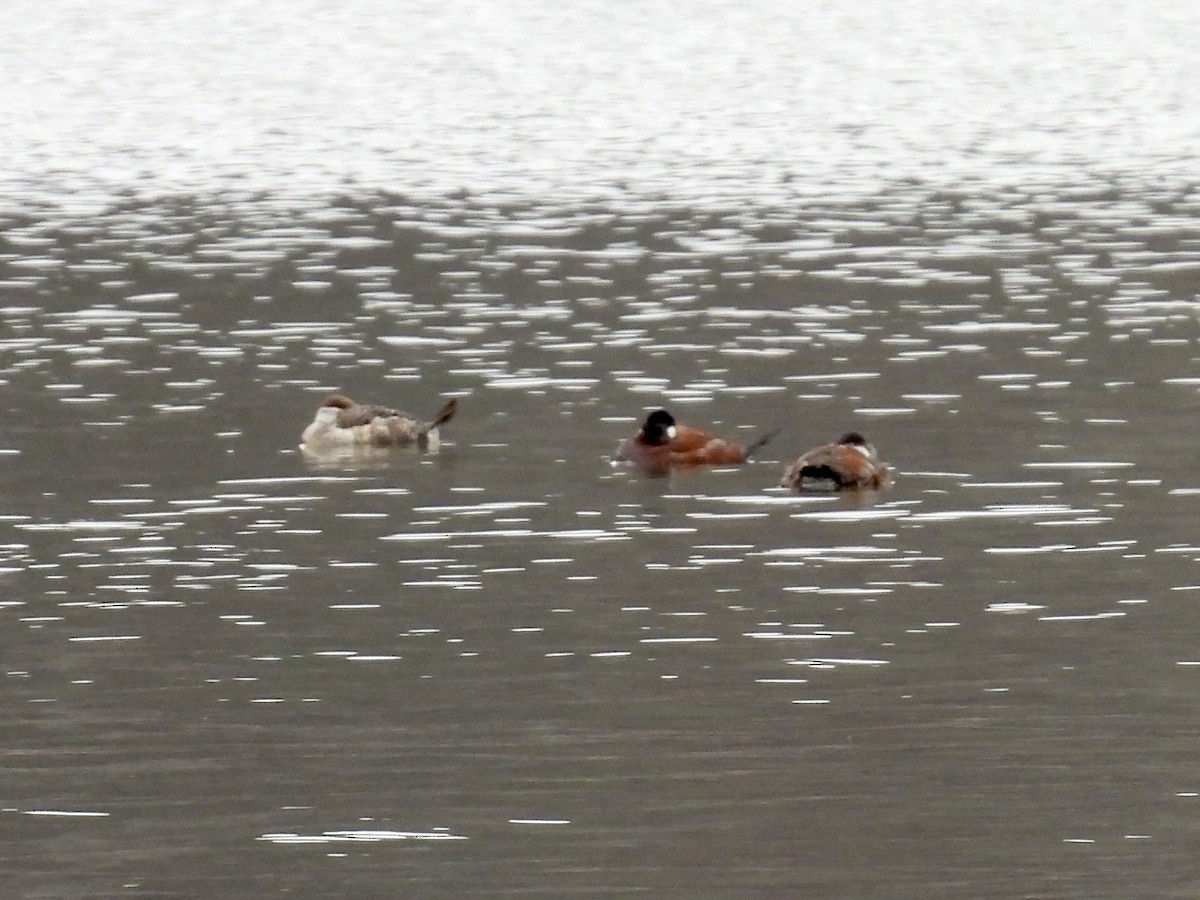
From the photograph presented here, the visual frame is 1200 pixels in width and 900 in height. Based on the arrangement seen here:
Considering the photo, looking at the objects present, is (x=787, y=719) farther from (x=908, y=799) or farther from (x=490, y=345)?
(x=490, y=345)

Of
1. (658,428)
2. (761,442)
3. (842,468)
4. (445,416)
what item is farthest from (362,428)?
(842,468)

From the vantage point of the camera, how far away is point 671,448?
18609mm

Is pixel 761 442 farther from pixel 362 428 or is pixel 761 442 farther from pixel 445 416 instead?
pixel 362 428

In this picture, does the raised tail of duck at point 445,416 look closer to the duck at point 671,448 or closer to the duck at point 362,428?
the duck at point 362,428

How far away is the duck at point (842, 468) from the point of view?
57.1ft

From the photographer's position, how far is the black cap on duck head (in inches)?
733

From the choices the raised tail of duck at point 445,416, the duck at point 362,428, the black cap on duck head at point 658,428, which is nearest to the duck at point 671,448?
the black cap on duck head at point 658,428

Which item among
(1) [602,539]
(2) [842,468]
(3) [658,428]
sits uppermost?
(3) [658,428]

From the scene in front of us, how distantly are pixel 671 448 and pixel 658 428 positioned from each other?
5.9 inches

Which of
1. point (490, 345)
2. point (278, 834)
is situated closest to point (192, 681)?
point (278, 834)

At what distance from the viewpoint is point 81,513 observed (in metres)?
17.2

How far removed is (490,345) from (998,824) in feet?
49.7

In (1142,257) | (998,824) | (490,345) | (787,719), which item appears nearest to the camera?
(998,824)

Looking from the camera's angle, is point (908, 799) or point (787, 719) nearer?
point (908, 799)
